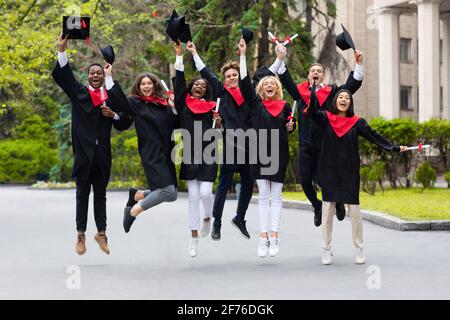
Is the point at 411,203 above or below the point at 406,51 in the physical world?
below

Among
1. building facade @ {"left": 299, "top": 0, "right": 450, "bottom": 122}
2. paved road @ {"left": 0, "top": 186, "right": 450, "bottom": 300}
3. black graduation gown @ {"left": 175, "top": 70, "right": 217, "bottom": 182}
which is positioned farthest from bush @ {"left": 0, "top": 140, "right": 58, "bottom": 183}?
black graduation gown @ {"left": 175, "top": 70, "right": 217, "bottom": 182}

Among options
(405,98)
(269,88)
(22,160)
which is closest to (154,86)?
(269,88)

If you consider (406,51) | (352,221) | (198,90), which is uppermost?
(406,51)

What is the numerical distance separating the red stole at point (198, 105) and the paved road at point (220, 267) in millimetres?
1665

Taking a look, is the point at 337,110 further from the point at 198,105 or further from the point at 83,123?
the point at 83,123

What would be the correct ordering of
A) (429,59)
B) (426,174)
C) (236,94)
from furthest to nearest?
(429,59) → (426,174) → (236,94)

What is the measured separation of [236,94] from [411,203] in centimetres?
882

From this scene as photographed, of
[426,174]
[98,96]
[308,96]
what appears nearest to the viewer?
[98,96]

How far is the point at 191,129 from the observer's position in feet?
30.8

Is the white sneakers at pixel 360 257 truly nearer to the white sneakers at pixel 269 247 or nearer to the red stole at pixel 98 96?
the white sneakers at pixel 269 247

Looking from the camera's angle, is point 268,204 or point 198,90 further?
point 198,90

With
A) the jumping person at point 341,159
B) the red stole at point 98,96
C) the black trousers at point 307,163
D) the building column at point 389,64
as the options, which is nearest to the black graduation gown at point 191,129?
the red stole at point 98,96
